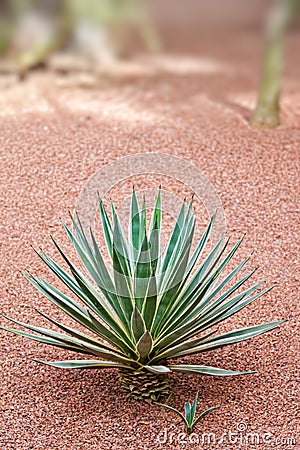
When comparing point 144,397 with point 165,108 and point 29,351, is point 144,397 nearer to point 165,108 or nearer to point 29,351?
point 29,351

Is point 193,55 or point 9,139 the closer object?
point 9,139

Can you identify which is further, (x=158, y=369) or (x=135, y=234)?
(x=135, y=234)

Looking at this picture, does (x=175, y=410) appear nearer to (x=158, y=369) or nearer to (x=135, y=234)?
(x=158, y=369)

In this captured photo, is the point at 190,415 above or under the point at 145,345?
under

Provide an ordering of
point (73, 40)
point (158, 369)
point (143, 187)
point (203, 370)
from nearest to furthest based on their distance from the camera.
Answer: point (158, 369), point (203, 370), point (143, 187), point (73, 40)

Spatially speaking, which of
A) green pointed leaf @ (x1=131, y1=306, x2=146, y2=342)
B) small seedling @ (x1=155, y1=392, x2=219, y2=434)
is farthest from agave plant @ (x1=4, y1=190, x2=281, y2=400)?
small seedling @ (x1=155, y1=392, x2=219, y2=434)

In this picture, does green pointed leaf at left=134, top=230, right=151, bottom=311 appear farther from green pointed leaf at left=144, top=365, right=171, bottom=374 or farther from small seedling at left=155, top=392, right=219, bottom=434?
small seedling at left=155, top=392, right=219, bottom=434

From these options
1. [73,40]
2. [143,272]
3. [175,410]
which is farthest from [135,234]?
[73,40]

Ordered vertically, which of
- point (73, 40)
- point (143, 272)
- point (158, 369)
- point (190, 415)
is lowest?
point (190, 415)

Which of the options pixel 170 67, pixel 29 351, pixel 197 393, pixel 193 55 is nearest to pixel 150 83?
pixel 170 67
